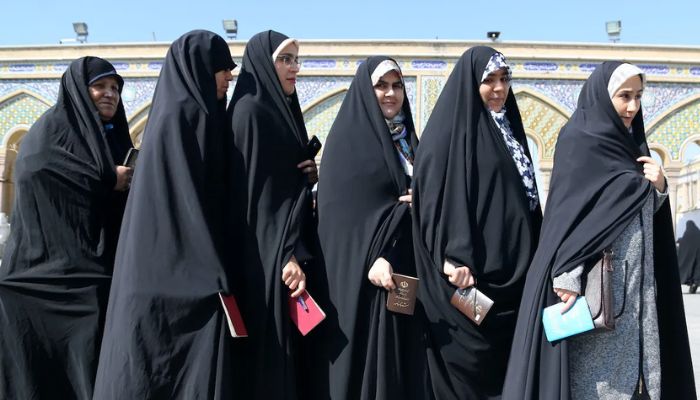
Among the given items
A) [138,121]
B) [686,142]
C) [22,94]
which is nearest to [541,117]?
[686,142]

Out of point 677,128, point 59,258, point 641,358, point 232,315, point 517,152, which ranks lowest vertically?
point 677,128

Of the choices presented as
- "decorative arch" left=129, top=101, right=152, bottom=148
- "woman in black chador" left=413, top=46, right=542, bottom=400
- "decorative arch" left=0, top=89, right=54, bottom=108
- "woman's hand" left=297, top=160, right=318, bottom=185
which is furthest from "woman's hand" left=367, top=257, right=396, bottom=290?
"decorative arch" left=0, top=89, right=54, bottom=108

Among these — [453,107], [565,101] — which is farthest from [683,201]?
[453,107]

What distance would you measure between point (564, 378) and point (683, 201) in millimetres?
17955

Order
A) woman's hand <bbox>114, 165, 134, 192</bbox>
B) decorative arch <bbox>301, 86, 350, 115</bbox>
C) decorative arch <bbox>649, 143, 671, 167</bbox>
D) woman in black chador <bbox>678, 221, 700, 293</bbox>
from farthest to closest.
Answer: decorative arch <bbox>301, 86, 350, 115</bbox> < decorative arch <bbox>649, 143, 671, 167</bbox> < woman in black chador <bbox>678, 221, 700, 293</bbox> < woman's hand <bbox>114, 165, 134, 192</bbox>

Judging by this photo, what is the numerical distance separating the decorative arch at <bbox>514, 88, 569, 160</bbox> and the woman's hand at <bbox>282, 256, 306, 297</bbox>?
945 centimetres

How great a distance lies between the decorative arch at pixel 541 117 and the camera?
10.9m

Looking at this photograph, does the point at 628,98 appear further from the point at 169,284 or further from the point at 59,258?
the point at 59,258

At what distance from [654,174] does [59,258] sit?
1651 millimetres

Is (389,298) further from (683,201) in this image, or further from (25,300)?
(683,201)

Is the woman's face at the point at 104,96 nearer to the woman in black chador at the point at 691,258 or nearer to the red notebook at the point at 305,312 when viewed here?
the red notebook at the point at 305,312

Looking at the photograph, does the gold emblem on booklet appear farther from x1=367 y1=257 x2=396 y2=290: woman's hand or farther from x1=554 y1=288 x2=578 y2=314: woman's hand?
x1=554 y1=288 x2=578 y2=314: woman's hand

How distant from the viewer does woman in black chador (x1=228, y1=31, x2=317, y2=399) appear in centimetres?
191

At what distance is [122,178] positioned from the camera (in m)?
2.21
